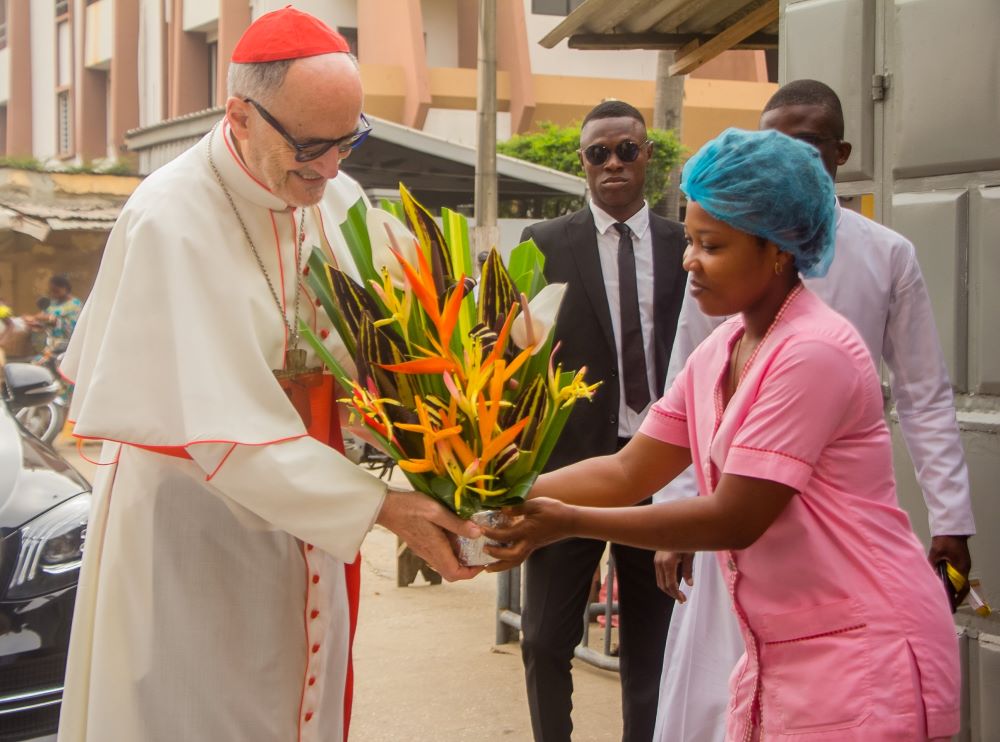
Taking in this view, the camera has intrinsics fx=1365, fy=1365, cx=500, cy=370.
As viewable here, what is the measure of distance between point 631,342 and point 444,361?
6.22 feet

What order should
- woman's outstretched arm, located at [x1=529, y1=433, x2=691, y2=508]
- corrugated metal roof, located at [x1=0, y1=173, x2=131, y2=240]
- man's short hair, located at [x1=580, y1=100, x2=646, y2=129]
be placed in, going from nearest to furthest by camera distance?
woman's outstretched arm, located at [x1=529, y1=433, x2=691, y2=508] < man's short hair, located at [x1=580, y1=100, x2=646, y2=129] < corrugated metal roof, located at [x1=0, y1=173, x2=131, y2=240]

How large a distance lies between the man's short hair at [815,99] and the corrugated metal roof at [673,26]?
9.00 ft

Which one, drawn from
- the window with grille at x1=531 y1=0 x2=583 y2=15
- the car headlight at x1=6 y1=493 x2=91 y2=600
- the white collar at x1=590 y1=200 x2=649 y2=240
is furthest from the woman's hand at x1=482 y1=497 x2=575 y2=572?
the window with grille at x1=531 y1=0 x2=583 y2=15

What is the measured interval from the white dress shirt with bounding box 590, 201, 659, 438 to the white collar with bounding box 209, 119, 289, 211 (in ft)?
5.86

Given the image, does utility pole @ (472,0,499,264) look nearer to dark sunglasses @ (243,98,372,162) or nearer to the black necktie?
the black necktie

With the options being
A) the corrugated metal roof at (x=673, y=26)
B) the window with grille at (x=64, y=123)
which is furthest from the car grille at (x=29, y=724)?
the window with grille at (x=64, y=123)

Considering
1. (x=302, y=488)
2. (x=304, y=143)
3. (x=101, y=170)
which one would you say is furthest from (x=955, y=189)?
(x=101, y=170)

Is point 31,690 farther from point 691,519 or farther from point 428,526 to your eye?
point 691,519

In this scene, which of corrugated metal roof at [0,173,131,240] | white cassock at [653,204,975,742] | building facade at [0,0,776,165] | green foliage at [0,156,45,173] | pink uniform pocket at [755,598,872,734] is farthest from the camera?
building facade at [0,0,776,165]

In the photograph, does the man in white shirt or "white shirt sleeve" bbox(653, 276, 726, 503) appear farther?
"white shirt sleeve" bbox(653, 276, 726, 503)

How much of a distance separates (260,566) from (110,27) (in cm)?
3099

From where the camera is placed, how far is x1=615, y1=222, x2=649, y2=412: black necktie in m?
4.71

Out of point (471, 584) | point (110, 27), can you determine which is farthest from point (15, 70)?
point (471, 584)

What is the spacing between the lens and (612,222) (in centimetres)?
489
